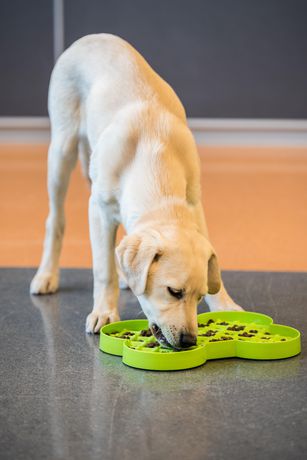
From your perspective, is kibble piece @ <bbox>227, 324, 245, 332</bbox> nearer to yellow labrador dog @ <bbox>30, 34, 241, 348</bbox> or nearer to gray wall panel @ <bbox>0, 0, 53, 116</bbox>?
yellow labrador dog @ <bbox>30, 34, 241, 348</bbox>

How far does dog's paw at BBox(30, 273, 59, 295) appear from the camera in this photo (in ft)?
13.5

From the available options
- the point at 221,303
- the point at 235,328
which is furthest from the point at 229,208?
the point at 235,328

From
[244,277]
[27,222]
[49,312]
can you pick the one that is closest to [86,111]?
[49,312]

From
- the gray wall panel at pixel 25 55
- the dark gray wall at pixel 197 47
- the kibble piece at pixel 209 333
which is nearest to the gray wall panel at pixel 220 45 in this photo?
the dark gray wall at pixel 197 47

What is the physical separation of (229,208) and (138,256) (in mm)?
4078

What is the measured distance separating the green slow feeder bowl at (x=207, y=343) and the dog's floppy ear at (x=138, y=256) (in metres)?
0.22

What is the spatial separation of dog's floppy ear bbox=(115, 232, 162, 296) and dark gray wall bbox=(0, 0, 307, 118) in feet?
24.6

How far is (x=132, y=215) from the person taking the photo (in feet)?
10.2

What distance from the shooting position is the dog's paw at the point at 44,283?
4109 mm

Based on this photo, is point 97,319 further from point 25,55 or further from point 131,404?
point 25,55

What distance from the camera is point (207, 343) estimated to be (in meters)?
2.94

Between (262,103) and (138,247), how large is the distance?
7902 millimetres

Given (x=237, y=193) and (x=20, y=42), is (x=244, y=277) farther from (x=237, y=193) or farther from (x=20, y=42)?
(x=20, y=42)

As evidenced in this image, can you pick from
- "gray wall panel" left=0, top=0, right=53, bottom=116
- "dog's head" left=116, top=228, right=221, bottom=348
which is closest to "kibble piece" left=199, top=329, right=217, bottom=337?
"dog's head" left=116, top=228, right=221, bottom=348
